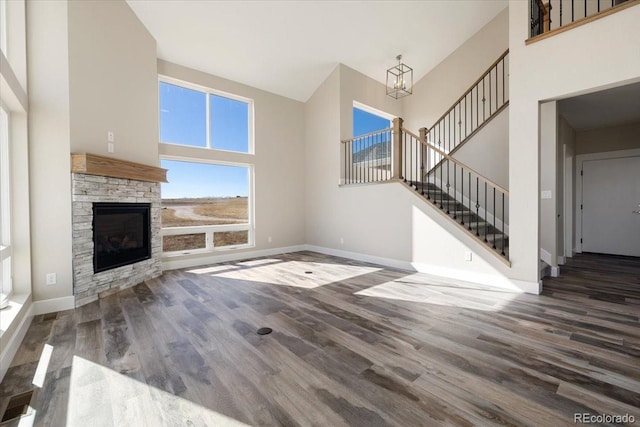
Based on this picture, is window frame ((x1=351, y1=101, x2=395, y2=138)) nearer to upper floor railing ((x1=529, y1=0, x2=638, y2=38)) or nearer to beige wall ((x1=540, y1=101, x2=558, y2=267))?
beige wall ((x1=540, y1=101, x2=558, y2=267))

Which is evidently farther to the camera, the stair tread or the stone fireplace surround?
the stair tread

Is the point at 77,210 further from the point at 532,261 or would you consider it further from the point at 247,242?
the point at 532,261

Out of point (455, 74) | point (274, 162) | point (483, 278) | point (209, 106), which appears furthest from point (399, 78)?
point (483, 278)

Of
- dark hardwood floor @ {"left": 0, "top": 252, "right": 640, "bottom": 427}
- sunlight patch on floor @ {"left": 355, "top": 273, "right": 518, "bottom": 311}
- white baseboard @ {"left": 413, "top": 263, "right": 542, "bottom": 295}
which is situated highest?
white baseboard @ {"left": 413, "top": 263, "right": 542, "bottom": 295}

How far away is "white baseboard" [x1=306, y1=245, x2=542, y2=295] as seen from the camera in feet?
11.6

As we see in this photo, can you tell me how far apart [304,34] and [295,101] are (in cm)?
178

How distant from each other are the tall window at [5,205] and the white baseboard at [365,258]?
16.2 feet

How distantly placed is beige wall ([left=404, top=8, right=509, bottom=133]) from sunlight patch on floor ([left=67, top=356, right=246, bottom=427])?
7.61 metres

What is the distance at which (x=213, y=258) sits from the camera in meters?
5.56

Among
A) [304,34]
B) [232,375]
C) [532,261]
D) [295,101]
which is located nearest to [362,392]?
[232,375]

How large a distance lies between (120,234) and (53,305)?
3.72 feet

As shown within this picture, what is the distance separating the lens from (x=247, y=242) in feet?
20.3

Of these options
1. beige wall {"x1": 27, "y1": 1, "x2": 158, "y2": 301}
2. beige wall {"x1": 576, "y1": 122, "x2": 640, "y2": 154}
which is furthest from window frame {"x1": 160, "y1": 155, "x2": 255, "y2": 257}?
beige wall {"x1": 576, "y1": 122, "x2": 640, "y2": 154}

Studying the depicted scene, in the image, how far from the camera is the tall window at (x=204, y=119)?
512cm
